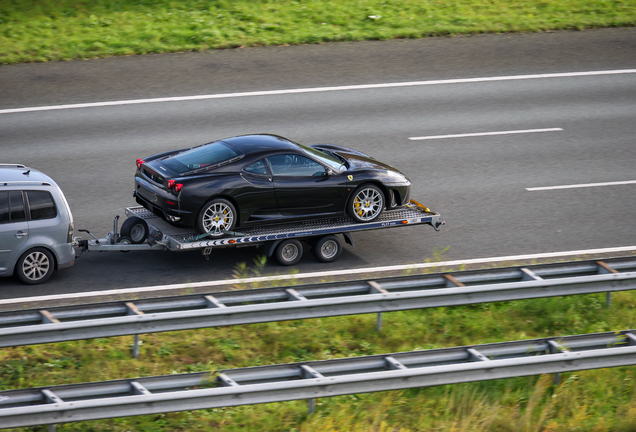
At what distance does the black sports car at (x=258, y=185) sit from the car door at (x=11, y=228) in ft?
5.69

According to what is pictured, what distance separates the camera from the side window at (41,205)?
10.6 m

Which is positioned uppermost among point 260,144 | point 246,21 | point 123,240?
point 246,21

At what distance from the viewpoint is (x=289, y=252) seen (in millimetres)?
11516

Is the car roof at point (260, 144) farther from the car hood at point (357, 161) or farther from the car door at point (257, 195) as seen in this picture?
the car hood at point (357, 161)

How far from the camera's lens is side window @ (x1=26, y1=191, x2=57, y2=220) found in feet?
34.7

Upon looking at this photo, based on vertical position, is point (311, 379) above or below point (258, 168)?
below

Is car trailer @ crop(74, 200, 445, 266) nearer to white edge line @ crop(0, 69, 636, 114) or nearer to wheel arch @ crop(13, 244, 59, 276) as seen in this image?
wheel arch @ crop(13, 244, 59, 276)

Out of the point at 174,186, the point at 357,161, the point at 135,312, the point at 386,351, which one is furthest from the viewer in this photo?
the point at 357,161

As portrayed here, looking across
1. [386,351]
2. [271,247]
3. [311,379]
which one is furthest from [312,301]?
[271,247]

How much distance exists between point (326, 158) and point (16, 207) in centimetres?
435

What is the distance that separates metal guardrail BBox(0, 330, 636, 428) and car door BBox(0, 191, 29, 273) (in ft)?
12.7

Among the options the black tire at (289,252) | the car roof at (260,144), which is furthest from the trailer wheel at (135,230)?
the black tire at (289,252)

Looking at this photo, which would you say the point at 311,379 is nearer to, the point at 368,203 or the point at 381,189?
the point at 368,203

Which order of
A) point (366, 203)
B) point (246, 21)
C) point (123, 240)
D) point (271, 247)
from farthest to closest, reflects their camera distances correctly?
1. point (246, 21)
2. point (366, 203)
3. point (271, 247)
4. point (123, 240)
